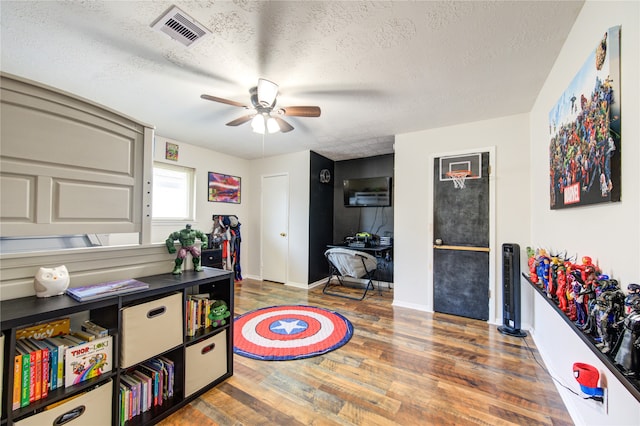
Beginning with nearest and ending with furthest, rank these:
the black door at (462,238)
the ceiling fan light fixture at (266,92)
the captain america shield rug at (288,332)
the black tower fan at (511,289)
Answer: the ceiling fan light fixture at (266,92) → the captain america shield rug at (288,332) → the black tower fan at (511,289) → the black door at (462,238)

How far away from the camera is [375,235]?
15.6 feet

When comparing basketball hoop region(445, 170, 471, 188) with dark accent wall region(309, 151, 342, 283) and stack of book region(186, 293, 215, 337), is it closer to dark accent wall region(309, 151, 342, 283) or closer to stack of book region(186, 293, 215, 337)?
dark accent wall region(309, 151, 342, 283)

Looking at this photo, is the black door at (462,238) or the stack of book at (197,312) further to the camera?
the black door at (462,238)

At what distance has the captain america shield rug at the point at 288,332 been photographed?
2.40m

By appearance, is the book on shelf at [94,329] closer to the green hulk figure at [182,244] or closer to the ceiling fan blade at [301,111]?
the green hulk figure at [182,244]

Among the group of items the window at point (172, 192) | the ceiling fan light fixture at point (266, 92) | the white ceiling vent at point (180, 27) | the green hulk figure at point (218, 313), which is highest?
the white ceiling vent at point (180, 27)

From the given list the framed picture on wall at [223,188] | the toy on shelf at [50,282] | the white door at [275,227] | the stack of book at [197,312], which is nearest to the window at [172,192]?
the framed picture on wall at [223,188]

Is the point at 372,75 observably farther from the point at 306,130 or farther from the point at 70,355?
the point at 70,355

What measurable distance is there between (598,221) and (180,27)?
2603mm

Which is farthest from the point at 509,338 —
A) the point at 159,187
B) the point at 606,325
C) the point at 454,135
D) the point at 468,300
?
the point at 159,187

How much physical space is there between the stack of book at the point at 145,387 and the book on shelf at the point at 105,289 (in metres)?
0.52

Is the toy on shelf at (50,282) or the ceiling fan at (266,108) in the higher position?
the ceiling fan at (266,108)

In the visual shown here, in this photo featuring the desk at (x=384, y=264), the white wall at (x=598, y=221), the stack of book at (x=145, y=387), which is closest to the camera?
the white wall at (x=598, y=221)

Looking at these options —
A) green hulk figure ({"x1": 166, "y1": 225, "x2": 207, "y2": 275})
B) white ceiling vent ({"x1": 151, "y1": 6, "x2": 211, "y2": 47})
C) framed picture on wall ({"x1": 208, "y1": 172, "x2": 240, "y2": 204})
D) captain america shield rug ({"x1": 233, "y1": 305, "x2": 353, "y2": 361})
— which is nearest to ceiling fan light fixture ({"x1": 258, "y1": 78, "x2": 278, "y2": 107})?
white ceiling vent ({"x1": 151, "y1": 6, "x2": 211, "y2": 47})
